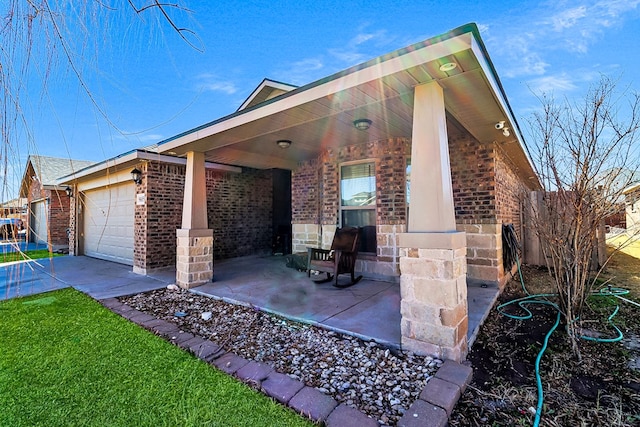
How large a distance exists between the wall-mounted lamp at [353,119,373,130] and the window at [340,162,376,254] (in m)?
1.25

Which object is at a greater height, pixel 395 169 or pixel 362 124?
pixel 362 124

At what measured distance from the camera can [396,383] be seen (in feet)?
7.20

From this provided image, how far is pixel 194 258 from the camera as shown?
5133 mm

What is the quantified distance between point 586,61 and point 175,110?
5447mm

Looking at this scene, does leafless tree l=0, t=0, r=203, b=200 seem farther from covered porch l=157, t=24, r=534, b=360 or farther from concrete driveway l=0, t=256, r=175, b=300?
concrete driveway l=0, t=256, r=175, b=300

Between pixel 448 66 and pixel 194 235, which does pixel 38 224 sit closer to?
pixel 194 235

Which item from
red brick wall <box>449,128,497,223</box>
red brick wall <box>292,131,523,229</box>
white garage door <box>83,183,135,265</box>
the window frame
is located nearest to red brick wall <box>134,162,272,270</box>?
white garage door <box>83,183,135,265</box>

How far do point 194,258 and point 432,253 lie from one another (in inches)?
161

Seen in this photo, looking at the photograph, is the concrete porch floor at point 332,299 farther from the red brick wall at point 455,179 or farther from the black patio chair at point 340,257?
the red brick wall at point 455,179

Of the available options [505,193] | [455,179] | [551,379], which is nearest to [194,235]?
[455,179]

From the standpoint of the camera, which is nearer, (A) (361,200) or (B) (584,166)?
(B) (584,166)

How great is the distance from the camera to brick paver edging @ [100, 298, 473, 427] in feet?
5.79

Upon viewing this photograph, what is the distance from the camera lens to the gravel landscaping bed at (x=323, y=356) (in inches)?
80.8

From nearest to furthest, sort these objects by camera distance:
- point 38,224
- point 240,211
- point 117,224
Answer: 1. point 38,224
2. point 117,224
3. point 240,211
